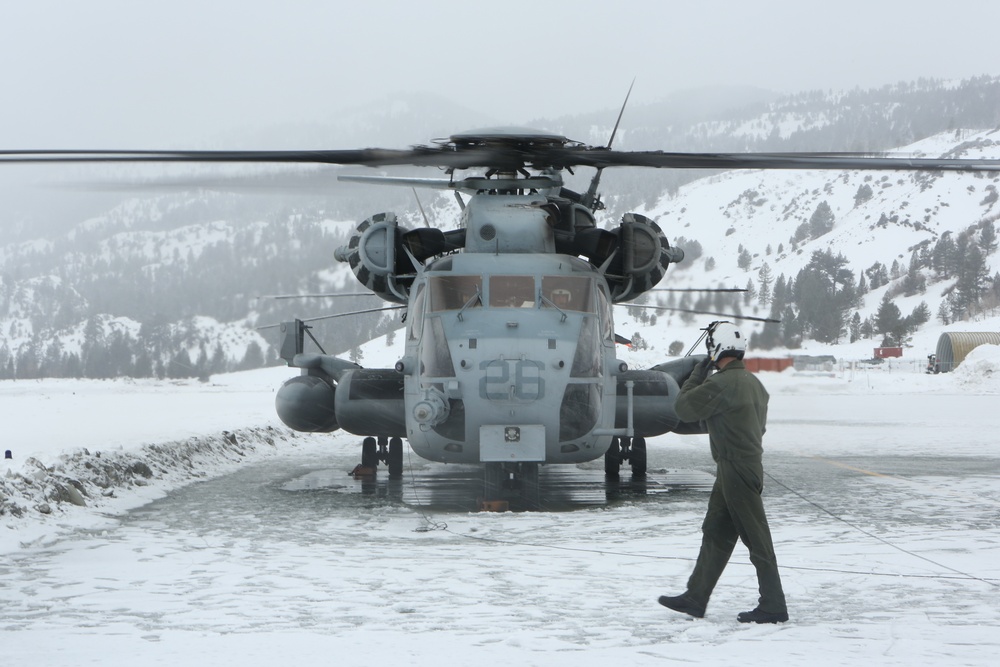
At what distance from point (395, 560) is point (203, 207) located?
33.3 metres

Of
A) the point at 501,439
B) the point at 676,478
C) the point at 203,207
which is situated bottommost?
the point at 676,478

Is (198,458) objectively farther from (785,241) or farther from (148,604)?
(785,241)

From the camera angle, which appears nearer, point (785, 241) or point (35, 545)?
point (35, 545)

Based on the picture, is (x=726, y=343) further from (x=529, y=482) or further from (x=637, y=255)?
(x=637, y=255)

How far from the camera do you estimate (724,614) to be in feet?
20.4

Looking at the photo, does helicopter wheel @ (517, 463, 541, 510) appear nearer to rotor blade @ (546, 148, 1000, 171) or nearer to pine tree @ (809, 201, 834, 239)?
rotor blade @ (546, 148, 1000, 171)

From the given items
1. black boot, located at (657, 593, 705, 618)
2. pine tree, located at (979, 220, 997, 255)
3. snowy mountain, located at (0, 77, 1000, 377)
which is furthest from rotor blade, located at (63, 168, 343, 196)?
pine tree, located at (979, 220, 997, 255)

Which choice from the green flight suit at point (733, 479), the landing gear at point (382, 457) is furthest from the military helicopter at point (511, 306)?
the green flight suit at point (733, 479)

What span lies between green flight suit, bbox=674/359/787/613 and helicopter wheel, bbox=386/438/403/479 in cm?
884

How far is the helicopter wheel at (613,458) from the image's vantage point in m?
14.0

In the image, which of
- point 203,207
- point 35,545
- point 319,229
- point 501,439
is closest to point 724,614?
point 501,439

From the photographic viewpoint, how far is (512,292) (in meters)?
11.3

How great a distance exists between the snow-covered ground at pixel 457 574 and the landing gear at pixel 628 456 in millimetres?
1941

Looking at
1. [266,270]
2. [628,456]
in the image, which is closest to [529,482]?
[628,456]
